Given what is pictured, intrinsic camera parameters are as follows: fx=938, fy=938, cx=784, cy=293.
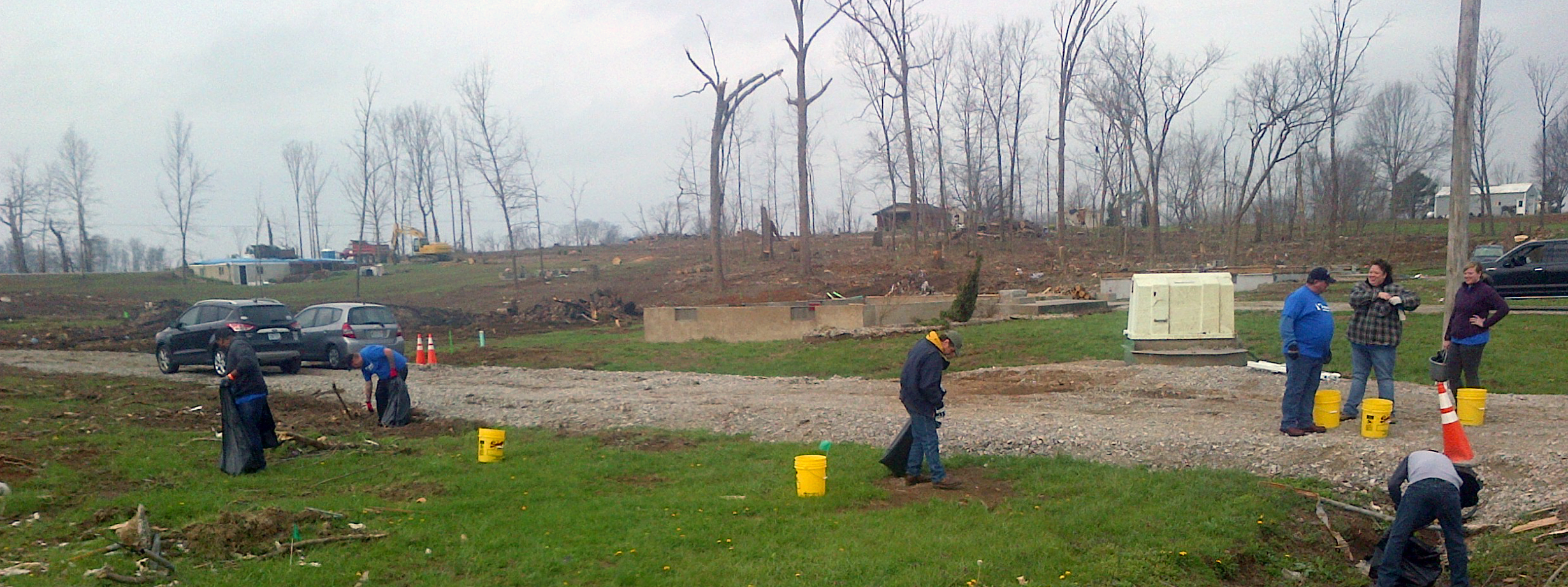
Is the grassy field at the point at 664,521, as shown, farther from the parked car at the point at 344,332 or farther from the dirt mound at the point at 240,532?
the parked car at the point at 344,332

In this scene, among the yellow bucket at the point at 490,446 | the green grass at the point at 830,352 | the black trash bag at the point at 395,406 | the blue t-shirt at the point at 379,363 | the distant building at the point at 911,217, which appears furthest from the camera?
the distant building at the point at 911,217

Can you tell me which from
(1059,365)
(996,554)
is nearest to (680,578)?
(996,554)

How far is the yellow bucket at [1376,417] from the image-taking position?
8.71 metres

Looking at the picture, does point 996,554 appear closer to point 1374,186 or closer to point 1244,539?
point 1244,539

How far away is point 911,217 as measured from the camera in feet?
147

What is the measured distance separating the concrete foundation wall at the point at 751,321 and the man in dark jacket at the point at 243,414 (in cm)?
1420

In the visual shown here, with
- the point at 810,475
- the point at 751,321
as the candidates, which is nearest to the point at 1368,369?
the point at 810,475

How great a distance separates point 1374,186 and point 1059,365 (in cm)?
4593

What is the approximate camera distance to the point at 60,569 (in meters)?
5.82

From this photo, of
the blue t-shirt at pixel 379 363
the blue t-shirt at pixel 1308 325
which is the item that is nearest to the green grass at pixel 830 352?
the blue t-shirt at pixel 379 363

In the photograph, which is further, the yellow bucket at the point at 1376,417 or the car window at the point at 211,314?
the car window at the point at 211,314

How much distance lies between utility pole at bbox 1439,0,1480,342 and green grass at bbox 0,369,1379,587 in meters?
7.26

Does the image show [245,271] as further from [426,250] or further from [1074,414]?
[1074,414]

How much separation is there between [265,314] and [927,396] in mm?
15340
